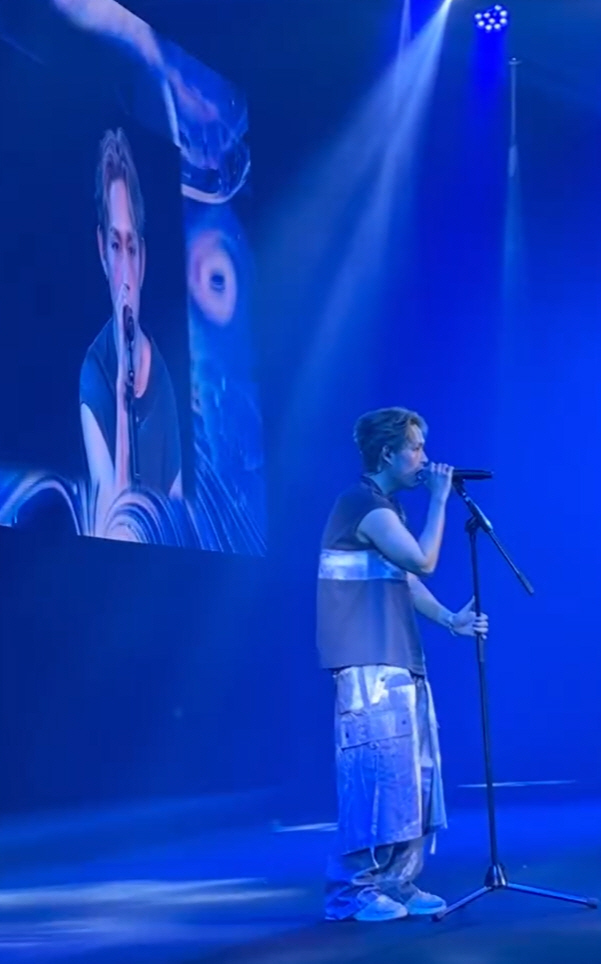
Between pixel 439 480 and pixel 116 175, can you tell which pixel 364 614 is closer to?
pixel 439 480

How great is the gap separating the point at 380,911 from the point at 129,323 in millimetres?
2421

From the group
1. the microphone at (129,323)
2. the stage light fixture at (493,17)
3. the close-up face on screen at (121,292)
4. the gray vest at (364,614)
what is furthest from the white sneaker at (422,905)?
the stage light fixture at (493,17)

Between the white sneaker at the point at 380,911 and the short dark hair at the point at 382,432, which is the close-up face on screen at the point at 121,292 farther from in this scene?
the white sneaker at the point at 380,911

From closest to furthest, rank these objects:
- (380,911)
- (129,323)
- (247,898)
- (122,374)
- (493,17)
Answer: (380,911)
(247,898)
(122,374)
(129,323)
(493,17)

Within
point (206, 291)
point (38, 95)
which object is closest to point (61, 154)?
point (38, 95)

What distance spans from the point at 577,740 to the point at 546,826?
161 cm

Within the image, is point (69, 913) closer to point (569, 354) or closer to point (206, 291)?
point (206, 291)

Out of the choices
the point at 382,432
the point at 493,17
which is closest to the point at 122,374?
the point at 382,432

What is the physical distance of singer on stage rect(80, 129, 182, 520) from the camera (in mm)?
4746

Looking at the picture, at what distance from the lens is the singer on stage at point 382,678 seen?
11.3ft

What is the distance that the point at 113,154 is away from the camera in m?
5.07

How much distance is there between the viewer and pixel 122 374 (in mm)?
4953

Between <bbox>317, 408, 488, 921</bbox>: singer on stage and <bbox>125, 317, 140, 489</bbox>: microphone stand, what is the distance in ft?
4.87

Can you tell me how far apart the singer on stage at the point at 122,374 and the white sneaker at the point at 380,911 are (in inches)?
70.0
